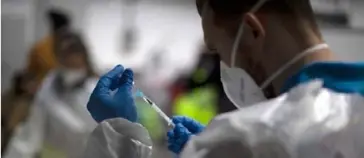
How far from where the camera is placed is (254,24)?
1.00 meters

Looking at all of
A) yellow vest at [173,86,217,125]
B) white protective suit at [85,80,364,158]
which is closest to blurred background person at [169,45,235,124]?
yellow vest at [173,86,217,125]

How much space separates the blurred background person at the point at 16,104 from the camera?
2.27 meters

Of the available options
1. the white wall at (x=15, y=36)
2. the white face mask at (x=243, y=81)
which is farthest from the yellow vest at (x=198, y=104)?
the white face mask at (x=243, y=81)

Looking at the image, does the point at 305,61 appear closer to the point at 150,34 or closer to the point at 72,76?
the point at 72,76

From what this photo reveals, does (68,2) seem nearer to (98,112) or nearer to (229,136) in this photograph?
(98,112)

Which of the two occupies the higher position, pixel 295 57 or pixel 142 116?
pixel 295 57

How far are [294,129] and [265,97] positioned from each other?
0.28 m

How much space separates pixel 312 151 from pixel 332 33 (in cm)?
283

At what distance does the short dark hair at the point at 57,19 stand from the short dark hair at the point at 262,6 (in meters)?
1.73

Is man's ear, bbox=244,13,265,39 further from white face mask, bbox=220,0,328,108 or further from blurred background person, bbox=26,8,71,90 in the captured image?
blurred background person, bbox=26,8,71,90

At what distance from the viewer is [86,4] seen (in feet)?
10.9

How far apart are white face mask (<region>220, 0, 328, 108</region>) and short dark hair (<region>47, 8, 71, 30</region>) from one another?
65.6 inches

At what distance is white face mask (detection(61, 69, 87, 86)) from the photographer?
8.11ft

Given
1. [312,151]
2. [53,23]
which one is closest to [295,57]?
[312,151]
